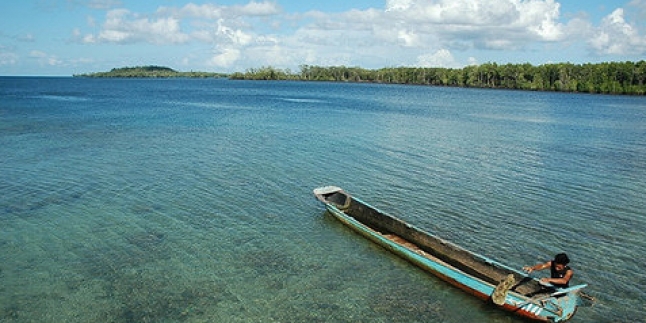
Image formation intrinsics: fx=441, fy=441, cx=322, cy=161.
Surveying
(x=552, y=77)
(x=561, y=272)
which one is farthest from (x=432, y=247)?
(x=552, y=77)

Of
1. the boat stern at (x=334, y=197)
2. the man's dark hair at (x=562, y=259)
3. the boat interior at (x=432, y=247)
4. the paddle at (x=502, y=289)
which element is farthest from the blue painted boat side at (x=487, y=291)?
the boat stern at (x=334, y=197)

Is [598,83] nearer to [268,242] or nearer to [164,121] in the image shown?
[164,121]

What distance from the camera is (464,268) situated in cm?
1445

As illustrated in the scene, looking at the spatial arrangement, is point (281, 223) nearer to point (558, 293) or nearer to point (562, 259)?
point (562, 259)

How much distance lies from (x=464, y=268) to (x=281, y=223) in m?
7.66

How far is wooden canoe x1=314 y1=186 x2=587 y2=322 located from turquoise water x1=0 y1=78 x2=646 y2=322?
0.45 m

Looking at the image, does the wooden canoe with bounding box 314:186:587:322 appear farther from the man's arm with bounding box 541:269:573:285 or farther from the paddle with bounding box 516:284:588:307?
the man's arm with bounding box 541:269:573:285

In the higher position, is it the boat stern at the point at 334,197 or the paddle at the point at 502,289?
the boat stern at the point at 334,197

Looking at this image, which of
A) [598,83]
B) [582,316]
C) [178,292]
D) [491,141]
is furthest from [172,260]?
[598,83]

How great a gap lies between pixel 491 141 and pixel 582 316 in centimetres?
2891

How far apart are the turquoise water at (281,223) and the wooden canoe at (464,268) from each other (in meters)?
0.45

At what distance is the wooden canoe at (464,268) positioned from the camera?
1159cm

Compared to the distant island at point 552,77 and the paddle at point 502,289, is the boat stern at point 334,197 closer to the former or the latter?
the paddle at point 502,289

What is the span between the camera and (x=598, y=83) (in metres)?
132
